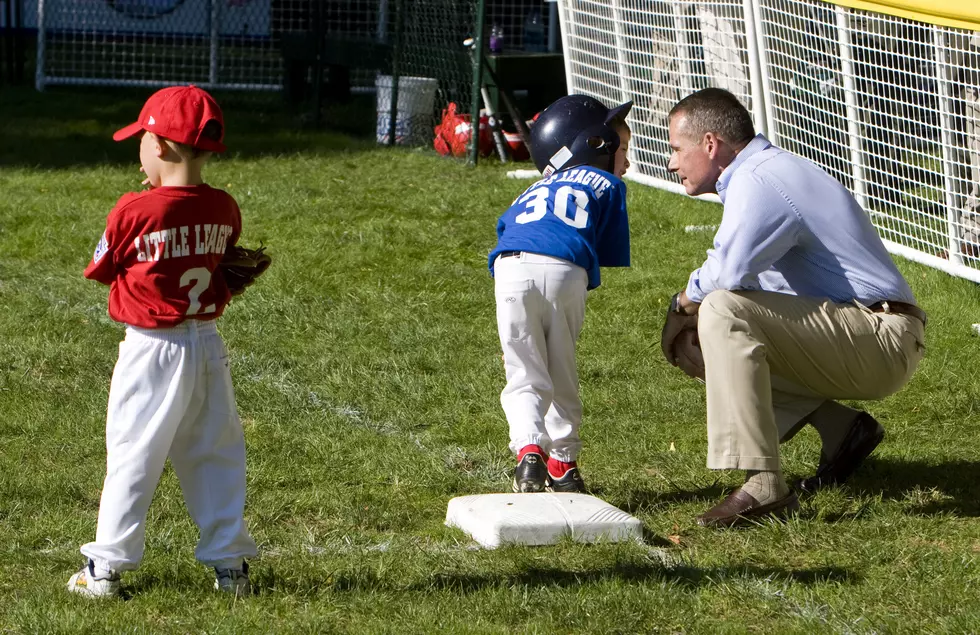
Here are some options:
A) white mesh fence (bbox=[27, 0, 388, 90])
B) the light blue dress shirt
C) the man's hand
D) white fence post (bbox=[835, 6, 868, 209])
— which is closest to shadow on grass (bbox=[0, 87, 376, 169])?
white mesh fence (bbox=[27, 0, 388, 90])

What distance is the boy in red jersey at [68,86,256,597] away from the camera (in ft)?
12.0

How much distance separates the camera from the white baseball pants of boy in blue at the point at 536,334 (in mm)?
4797

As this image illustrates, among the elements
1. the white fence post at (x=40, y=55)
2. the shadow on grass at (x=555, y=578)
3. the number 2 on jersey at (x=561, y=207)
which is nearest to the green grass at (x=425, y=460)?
the shadow on grass at (x=555, y=578)

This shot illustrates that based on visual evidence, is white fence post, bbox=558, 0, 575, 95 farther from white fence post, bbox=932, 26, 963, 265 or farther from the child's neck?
the child's neck

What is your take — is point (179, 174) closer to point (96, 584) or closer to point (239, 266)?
point (239, 266)

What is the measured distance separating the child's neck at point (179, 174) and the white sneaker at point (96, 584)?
1.09m

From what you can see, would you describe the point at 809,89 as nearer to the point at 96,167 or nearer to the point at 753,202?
the point at 753,202

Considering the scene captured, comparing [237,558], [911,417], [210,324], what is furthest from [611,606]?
[911,417]

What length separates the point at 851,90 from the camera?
8.89m

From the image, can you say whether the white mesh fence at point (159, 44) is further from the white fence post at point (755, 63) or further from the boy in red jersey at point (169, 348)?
the boy in red jersey at point (169, 348)

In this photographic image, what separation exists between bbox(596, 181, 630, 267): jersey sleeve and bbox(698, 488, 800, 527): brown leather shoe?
973 mm

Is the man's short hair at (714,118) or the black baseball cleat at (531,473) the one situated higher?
the man's short hair at (714,118)

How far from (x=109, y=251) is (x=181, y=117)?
415mm

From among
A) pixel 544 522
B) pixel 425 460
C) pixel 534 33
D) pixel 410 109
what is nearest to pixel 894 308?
pixel 544 522
